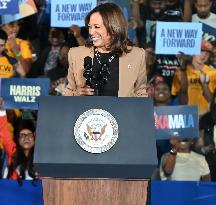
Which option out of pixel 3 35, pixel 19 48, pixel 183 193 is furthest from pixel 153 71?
pixel 3 35

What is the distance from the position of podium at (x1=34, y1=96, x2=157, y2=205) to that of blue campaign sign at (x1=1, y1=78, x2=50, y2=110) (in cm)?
285

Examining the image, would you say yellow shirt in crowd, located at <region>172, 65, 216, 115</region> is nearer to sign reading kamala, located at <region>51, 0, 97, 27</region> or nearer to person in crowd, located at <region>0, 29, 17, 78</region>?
sign reading kamala, located at <region>51, 0, 97, 27</region>

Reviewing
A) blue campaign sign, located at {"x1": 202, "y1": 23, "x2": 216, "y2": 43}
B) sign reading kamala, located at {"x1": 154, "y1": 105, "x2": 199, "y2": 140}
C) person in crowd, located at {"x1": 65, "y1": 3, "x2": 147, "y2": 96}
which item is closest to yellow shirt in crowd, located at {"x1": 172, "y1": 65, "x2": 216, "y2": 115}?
sign reading kamala, located at {"x1": 154, "y1": 105, "x2": 199, "y2": 140}

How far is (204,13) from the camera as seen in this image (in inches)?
194

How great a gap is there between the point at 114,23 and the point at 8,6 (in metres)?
2.77

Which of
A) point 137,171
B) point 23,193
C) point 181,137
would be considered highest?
point 137,171

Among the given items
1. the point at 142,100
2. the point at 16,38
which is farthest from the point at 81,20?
the point at 142,100

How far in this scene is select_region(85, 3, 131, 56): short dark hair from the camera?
89.0 inches

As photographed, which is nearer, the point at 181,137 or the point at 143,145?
the point at 143,145

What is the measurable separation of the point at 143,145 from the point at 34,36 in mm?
3090

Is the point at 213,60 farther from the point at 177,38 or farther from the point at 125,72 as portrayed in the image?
the point at 125,72

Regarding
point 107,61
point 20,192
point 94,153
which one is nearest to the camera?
point 94,153

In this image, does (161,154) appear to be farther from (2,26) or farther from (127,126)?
(127,126)

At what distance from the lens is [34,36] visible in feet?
16.2
